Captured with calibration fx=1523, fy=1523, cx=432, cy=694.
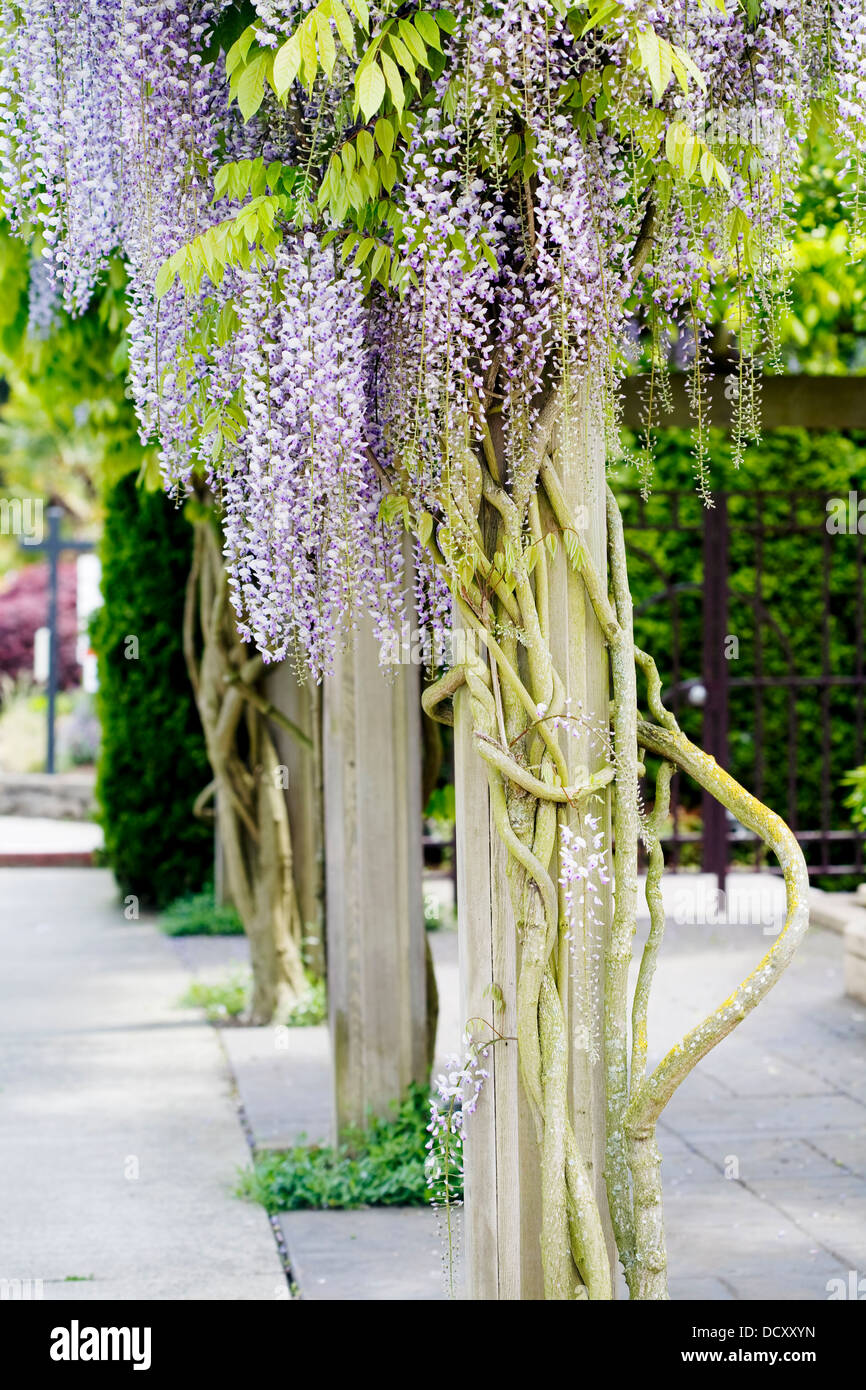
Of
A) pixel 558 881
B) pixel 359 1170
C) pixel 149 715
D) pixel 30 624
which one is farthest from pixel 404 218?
pixel 30 624

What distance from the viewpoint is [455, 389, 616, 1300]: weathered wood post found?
240 centimetres

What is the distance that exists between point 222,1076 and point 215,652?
1.75m

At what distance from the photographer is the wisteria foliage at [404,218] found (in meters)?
2.15

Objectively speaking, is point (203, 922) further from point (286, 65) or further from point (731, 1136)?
point (286, 65)

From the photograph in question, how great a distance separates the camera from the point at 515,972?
95.8 inches

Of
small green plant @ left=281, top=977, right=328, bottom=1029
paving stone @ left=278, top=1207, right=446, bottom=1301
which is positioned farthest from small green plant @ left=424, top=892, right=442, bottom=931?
paving stone @ left=278, top=1207, right=446, bottom=1301

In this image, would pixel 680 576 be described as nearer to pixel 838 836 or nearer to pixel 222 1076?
pixel 838 836

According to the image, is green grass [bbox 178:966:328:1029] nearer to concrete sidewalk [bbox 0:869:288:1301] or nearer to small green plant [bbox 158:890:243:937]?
concrete sidewalk [bbox 0:869:288:1301]

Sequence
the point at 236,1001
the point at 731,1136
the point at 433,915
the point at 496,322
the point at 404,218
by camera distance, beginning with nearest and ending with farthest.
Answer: the point at 404,218
the point at 496,322
the point at 731,1136
the point at 236,1001
the point at 433,915

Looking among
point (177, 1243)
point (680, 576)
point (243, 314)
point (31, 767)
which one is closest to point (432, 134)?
point (243, 314)

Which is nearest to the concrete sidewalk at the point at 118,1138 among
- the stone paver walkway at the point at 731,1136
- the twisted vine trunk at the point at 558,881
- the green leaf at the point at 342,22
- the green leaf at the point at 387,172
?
the stone paver walkway at the point at 731,1136

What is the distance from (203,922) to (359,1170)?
4245 millimetres

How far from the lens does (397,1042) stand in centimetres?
438
